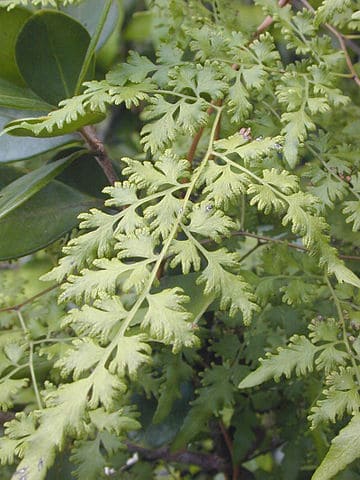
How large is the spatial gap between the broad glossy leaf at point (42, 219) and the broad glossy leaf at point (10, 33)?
152 mm

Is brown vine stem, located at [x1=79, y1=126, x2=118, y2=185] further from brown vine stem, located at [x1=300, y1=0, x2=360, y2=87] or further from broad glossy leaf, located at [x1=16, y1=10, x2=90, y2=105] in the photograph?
brown vine stem, located at [x1=300, y1=0, x2=360, y2=87]

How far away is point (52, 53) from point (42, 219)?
0.20 meters

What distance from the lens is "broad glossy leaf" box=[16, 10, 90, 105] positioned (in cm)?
85

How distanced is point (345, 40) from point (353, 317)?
1.46ft

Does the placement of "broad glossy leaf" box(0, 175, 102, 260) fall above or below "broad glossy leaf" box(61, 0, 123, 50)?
below

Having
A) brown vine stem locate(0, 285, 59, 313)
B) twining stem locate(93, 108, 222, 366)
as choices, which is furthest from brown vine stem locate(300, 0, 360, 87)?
brown vine stem locate(0, 285, 59, 313)

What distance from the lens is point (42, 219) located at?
90 centimetres

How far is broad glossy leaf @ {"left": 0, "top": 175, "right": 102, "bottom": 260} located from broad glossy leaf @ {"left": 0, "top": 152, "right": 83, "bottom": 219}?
0.04 m

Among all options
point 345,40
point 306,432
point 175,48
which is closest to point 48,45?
point 175,48

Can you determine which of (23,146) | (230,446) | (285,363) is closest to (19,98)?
(23,146)

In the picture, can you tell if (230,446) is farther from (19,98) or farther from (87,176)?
(19,98)

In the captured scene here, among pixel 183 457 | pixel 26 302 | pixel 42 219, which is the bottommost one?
pixel 183 457

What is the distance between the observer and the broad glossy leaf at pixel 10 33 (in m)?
0.86

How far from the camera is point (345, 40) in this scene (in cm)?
103
